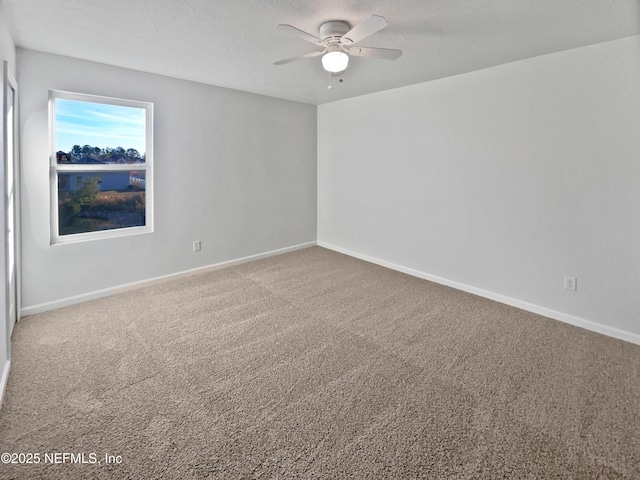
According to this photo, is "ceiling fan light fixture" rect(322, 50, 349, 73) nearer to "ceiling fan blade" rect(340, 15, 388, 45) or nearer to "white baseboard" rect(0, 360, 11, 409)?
"ceiling fan blade" rect(340, 15, 388, 45)

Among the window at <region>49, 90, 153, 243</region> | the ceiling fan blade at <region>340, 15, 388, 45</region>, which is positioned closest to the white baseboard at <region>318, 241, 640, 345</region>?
the ceiling fan blade at <region>340, 15, 388, 45</region>

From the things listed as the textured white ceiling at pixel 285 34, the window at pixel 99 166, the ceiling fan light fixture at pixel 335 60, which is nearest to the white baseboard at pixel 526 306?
the textured white ceiling at pixel 285 34

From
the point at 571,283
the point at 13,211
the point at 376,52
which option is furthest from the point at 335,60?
the point at 13,211

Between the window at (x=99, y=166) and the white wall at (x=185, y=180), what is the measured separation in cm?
12

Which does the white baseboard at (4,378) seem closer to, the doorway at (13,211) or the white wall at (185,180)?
the doorway at (13,211)

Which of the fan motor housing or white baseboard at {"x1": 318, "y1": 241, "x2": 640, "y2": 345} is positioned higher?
the fan motor housing

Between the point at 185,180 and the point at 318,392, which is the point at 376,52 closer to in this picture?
the point at 318,392

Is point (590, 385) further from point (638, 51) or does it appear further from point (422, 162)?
point (422, 162)

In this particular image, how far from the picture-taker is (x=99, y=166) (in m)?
3.42

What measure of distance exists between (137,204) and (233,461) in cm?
313

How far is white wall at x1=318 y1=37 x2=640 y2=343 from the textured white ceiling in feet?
1.03

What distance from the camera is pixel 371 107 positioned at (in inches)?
Result: 178

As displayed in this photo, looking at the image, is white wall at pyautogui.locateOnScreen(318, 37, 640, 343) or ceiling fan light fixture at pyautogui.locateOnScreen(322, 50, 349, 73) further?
white wall at pyautogui.locateOnScreen(318, 37, 640, 343)

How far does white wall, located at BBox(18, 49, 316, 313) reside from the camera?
3.00 metres
